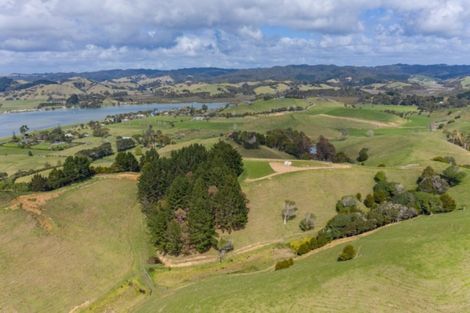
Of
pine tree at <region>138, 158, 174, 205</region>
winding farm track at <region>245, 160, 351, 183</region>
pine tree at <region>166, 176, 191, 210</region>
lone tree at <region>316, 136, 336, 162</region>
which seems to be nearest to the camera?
pine tree at <region>166, 176, 191, 210</region>

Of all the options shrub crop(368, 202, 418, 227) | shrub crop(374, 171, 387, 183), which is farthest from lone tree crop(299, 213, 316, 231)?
shrub crop(374, 171, 387, 183)

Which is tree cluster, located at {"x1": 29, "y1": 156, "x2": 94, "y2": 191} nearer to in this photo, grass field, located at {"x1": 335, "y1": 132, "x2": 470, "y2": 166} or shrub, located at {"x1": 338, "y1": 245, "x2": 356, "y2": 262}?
shrub, located at {"x1": 338, "y1": 245, "x2": 356, "y2": 262}

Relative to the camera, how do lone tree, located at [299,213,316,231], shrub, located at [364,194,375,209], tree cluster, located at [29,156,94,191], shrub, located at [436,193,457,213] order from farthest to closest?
tree cluster, located at [29,156,94,191] < shrub, located at [364,194,375,209] < lone tree, located at [299,213,316,231] < shrub, located at [436,193,457,213]

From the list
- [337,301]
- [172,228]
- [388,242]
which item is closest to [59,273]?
[172,228]

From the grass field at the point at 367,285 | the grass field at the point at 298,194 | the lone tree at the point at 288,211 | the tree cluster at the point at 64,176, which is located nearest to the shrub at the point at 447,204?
the grass field at the point at 298,194

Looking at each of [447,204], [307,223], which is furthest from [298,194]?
A: [447,204]

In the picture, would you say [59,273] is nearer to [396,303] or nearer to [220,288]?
[220,288]
